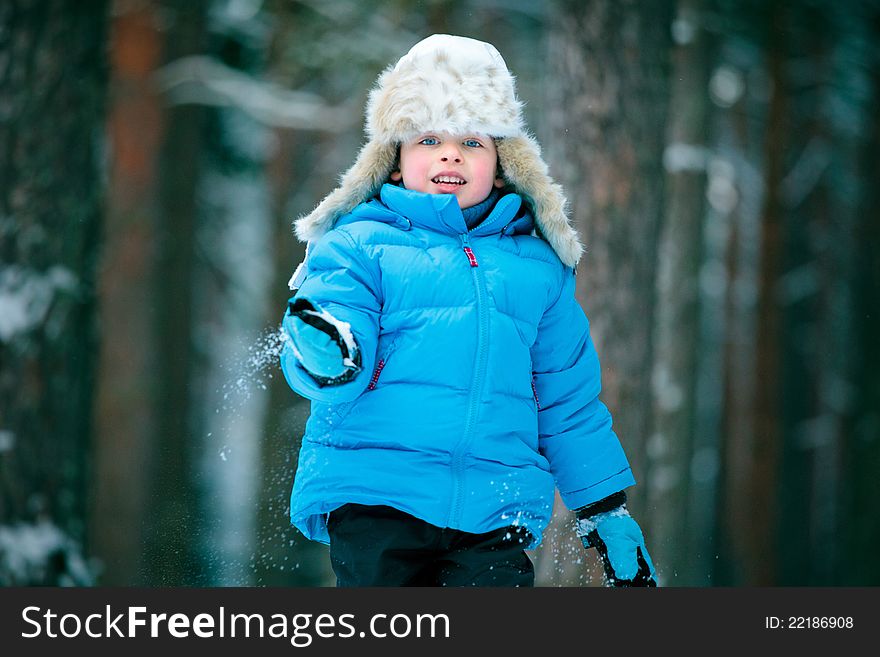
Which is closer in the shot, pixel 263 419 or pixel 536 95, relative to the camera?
pixel 263 419

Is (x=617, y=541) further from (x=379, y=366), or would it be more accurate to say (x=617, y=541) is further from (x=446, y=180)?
(x=446, y=180)

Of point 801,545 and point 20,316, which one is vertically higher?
point 20,316

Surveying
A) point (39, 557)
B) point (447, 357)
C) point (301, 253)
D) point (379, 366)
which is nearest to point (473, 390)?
point (447, 357)

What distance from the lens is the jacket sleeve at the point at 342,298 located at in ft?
6.15

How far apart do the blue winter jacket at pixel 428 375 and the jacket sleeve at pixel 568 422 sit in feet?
0.20

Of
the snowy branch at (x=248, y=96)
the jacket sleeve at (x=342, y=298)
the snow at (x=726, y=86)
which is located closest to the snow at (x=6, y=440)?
the jacket sleeve at (x=342, y=298)

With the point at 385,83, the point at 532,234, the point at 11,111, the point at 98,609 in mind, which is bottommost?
the point at 98,609

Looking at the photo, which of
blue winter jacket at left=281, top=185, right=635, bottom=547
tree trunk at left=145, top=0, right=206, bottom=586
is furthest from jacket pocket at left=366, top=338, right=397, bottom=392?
tree trunk at left=145, top=0, right=206, bottom=586

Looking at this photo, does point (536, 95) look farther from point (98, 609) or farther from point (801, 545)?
point (801, 545)

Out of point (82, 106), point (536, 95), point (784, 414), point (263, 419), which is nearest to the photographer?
point (82, 106)

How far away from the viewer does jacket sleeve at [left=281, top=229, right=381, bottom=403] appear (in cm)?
188

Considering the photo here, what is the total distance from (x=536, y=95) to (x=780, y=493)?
4.03 metres

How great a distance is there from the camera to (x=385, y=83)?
2381mm

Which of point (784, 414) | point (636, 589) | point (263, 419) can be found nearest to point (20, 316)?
point (263, 419)
